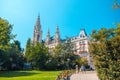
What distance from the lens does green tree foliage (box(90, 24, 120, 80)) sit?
19.6 meters

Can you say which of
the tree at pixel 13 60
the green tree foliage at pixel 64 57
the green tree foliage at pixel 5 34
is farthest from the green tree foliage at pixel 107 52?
the tree at pixel 13 60

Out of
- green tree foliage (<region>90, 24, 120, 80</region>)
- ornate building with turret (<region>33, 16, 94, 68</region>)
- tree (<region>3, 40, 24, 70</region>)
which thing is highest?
ornate building with turret (<region>33, 16, 94, 68</region>)

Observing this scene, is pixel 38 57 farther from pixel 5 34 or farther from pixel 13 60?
pixel 5 34

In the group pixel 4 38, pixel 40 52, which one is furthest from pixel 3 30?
pixel 40 52

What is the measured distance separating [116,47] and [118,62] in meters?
1.75

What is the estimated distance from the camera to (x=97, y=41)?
73.1ft

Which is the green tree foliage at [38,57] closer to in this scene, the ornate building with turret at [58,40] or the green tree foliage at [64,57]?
the green tree foliage at [64,57]

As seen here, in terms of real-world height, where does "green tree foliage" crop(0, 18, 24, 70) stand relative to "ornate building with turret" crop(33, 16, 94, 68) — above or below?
below

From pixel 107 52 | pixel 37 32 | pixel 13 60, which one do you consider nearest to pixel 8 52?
pixel 13 60

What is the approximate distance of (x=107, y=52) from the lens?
802 inches

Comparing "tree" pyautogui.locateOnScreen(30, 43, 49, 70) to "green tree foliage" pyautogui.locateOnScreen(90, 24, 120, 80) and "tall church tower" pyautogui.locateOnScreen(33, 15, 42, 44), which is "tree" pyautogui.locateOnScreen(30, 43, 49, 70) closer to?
"green tree foliage" pyautogui.locateOnScreen(90, 24, 120, 80)

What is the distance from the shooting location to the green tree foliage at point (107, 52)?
1961 cm

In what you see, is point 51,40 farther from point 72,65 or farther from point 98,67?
point 98,67

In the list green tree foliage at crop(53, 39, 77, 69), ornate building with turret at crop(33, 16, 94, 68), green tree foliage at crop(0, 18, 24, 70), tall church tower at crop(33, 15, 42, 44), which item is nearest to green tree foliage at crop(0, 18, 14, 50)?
green tree foliage at crop(0, 18, 24, 70)
